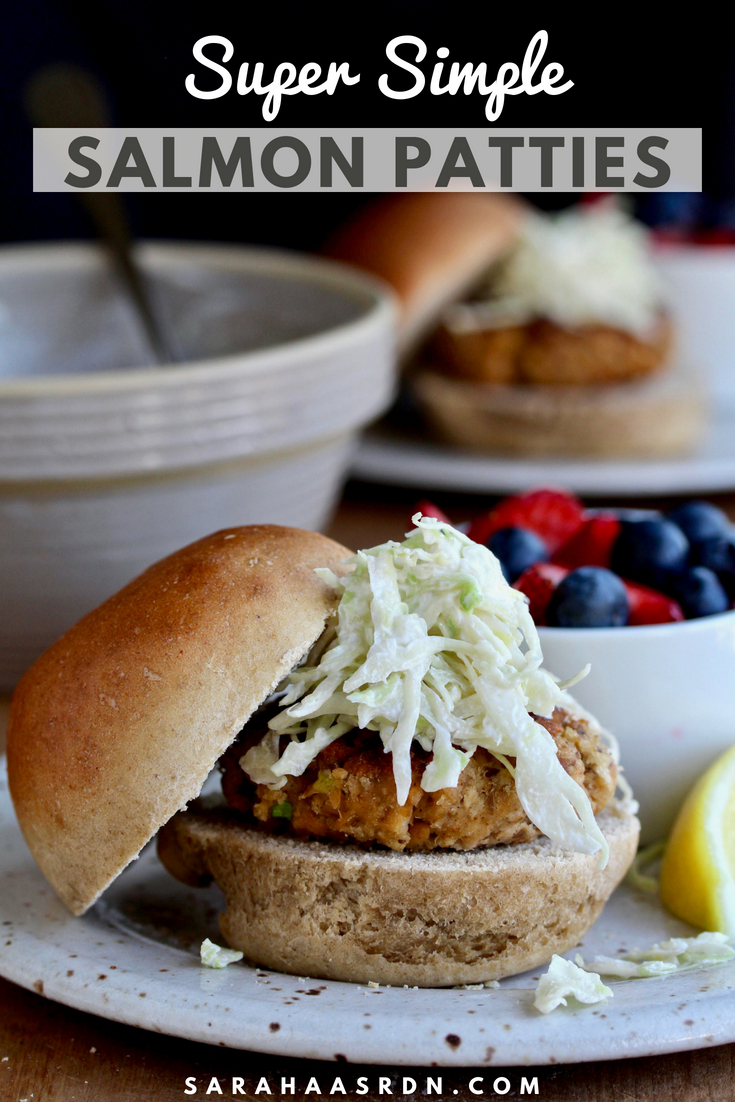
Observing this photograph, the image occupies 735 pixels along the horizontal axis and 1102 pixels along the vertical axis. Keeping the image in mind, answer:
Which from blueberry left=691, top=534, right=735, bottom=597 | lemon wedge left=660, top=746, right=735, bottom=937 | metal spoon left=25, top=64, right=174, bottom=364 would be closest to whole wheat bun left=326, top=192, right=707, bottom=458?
metal spoon left=25, top=64, right=174, bottom=364

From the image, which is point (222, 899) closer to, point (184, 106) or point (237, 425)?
point (237, 425)

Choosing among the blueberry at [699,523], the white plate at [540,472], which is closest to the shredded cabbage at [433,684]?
the blueberry at [699,523]

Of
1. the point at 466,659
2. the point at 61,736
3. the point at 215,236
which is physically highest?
the point at 466,659

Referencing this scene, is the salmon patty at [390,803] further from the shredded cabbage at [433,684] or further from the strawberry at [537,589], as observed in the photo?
the strawberry at [537,589]

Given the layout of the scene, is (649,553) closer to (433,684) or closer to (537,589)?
(537,589)

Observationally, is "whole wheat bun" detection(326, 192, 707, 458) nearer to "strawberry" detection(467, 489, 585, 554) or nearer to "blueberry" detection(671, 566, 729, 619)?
"strawberry" detection(467, 489, 585, 554)

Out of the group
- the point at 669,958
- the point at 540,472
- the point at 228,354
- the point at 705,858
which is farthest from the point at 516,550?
the point at 540,472

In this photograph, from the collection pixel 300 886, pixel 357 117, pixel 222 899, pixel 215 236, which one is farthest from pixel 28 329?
pixel 357 117
